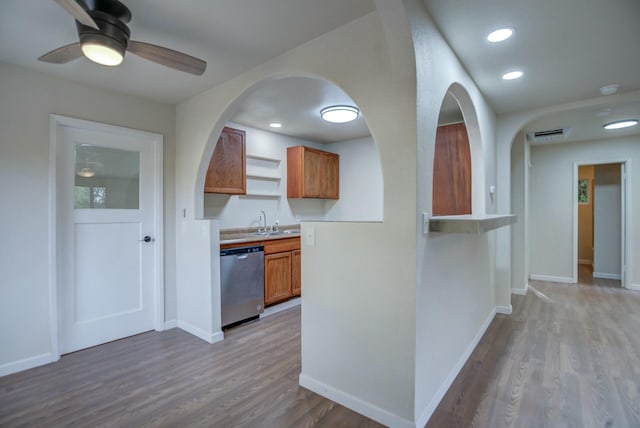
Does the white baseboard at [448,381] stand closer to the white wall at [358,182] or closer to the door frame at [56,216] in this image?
the white wall at [358,182]

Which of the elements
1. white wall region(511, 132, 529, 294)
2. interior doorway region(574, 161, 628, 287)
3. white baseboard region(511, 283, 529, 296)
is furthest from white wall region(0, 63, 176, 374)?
interior doorway region(574, 161, 628, 287)

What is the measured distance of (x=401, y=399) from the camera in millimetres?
1761

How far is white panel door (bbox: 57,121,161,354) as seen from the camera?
9.21ft

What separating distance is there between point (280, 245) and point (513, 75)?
9.77 ft

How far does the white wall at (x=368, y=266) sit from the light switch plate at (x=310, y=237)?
21 mm

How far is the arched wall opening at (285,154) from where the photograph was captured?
310cm

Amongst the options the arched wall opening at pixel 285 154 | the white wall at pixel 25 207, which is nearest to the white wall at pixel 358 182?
the arched wall opening at pixel 285 154

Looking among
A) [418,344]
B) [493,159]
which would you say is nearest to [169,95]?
[418,344]

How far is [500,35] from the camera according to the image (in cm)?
209

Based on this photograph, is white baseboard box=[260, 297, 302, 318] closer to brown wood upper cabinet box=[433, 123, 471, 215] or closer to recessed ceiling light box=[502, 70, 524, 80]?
brown wood upper cabinet box=[433, 123, 471, 215]

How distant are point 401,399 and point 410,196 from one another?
3.77ft

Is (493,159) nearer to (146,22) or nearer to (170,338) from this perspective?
(146,22)

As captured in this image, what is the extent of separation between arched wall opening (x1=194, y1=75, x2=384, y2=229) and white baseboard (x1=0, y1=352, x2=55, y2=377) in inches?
68.4

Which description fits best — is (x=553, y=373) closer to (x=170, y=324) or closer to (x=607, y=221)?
(x=170, y=324)
